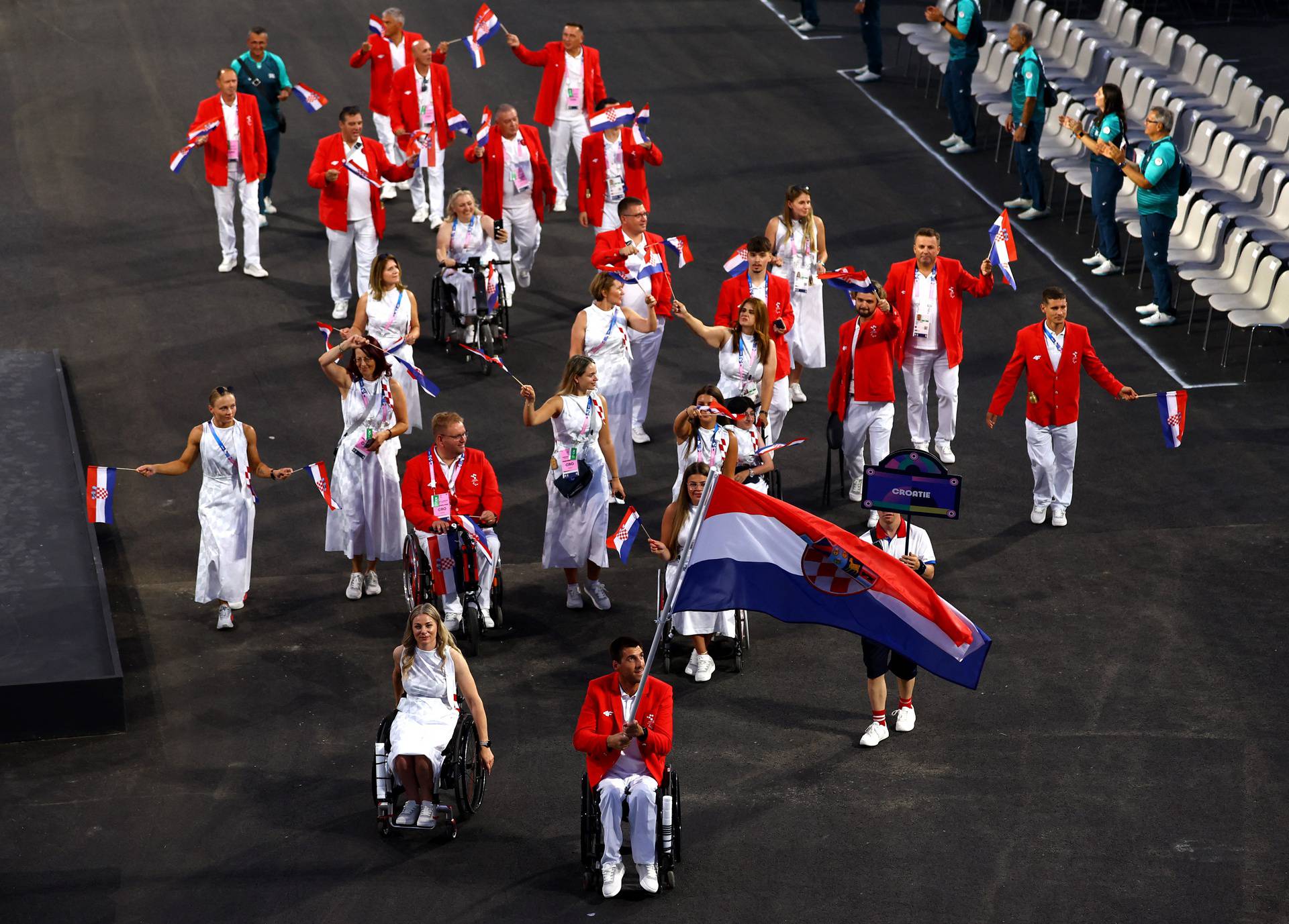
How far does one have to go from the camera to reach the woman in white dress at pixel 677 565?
11.7 metres

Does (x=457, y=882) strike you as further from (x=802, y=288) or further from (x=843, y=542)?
(x=802, y=288)

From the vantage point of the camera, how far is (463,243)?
16.5 meters

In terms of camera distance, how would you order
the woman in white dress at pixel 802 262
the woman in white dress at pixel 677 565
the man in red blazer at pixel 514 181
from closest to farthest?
the woman in white dress at pixel 677 565 → the woman in white dress at pixel 802 262 → the man in red blazer at pixel 514 181

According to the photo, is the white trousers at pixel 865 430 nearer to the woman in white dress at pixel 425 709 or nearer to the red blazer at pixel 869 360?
the red blazer at pixel 869 360

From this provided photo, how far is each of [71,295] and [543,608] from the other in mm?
7375

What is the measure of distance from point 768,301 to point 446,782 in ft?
19.0

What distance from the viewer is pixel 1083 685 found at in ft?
39.5

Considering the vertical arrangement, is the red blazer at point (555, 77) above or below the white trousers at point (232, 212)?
above

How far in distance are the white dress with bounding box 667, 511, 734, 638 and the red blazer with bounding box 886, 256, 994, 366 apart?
3.63m

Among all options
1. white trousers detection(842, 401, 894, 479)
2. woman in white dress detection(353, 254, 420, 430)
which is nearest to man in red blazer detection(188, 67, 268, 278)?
woman in white dress detection(353, 254, 420, 430)

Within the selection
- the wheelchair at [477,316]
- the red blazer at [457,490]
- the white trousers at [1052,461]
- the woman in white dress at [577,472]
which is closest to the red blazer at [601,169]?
the wheelchair at [477,316]

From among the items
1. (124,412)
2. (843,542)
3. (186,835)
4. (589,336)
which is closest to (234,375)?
(124,412)

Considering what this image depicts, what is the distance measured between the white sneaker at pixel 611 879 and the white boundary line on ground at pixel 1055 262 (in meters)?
8.80

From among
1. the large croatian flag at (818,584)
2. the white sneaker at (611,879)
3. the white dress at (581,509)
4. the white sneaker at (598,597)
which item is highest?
the large croatian flag at (818,584)
